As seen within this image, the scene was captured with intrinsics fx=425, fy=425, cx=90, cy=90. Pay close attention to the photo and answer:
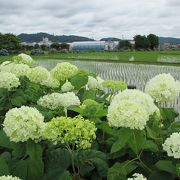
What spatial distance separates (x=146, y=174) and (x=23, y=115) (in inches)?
24.1

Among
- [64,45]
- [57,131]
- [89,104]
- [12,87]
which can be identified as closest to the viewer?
[57,131]

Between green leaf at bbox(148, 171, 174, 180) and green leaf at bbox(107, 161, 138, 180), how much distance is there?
0.08 m

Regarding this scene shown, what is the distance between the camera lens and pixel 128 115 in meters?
1.74

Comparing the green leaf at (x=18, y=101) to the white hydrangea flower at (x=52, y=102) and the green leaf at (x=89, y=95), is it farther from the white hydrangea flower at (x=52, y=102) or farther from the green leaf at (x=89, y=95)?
the green leaf at (x=89, y=95)

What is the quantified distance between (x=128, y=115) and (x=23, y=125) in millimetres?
465

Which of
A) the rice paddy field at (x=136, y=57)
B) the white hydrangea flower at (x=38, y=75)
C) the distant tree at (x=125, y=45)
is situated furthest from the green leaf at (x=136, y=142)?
the distant tree at (x=125, y=45)

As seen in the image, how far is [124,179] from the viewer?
5.69 feet

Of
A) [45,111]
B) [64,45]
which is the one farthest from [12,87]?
[64,45]

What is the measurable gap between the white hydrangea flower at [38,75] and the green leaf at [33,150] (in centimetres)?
123

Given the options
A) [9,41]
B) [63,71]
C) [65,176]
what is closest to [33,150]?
[65,176]

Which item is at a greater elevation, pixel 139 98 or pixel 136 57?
pixel 139 98

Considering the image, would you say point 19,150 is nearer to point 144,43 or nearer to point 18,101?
point 18,101

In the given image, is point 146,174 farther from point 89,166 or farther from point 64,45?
point 64,45

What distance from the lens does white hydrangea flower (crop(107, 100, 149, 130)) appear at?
1.74 meters
